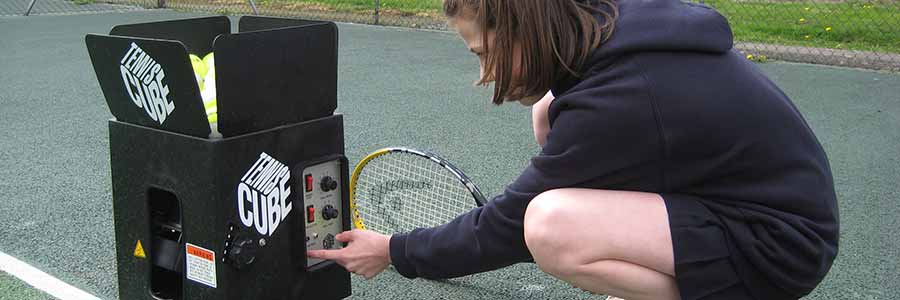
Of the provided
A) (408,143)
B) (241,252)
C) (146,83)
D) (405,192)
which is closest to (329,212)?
(241,252)

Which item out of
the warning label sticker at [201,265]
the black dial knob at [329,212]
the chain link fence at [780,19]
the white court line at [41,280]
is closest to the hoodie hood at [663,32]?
the black dial knob at [329,212]

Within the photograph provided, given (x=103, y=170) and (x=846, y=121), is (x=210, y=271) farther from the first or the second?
(x=846, y=121)

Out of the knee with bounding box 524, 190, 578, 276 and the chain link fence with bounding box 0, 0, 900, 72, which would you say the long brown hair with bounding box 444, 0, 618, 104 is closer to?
the knee with bounding box 524, 190, 578, 276

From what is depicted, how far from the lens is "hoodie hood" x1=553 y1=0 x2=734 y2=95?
5.29 feet

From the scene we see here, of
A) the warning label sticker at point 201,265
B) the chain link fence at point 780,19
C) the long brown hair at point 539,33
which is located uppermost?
the long brown hair at point 539,33

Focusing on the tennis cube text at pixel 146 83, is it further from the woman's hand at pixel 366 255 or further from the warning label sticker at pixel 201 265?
the woman's hand at pixel 366 255

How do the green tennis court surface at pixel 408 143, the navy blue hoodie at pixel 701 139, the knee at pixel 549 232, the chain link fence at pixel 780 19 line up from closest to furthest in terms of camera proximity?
the navy blue hoodie at pixel 701 139 → the knee at pixel 549 232 → the green tennis court surface at pixel 408 143 → the chain link fence at pixel 780 19

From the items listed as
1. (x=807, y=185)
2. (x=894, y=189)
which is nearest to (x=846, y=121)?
(x=894, y=189)

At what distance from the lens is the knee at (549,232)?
1.72 m

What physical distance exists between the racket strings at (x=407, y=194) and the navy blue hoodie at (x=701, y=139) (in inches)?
27.6

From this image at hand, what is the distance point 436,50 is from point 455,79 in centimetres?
123

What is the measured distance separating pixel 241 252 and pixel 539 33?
0.80 meters

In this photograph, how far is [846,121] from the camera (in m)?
4.43

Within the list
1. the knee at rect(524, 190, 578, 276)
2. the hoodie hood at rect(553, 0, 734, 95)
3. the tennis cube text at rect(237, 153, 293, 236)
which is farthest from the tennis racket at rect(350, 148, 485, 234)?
the hoodie hood at rect(553, 0, 734, 95)
